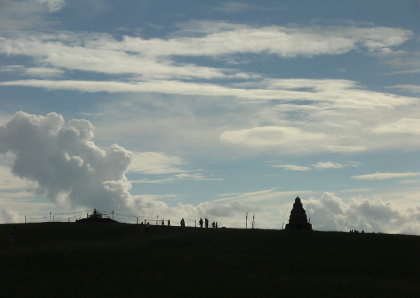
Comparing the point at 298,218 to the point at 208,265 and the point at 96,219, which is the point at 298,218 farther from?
the point at 208,265

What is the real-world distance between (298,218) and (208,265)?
65231 millimetres

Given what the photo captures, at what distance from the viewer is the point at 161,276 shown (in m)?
37.8

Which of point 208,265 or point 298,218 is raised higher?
point 298,218

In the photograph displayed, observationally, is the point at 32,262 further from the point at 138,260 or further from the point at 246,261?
the point at 246,261

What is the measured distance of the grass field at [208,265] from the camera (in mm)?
33656

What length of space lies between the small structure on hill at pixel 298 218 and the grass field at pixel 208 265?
3518 centimetres

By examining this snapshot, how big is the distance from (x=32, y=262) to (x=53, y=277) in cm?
804

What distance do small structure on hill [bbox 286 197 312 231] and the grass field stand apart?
115 ft

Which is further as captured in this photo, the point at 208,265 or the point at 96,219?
the point at 96,219

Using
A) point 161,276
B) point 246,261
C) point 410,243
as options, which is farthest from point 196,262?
point 410,243

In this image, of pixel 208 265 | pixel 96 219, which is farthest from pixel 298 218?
pixel 208 265

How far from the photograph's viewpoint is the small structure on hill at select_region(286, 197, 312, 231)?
10681 cm

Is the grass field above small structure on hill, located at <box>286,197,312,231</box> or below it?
below

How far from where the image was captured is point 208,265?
144ft
